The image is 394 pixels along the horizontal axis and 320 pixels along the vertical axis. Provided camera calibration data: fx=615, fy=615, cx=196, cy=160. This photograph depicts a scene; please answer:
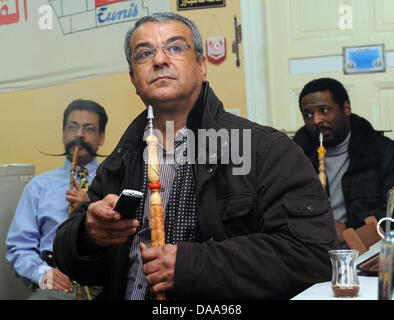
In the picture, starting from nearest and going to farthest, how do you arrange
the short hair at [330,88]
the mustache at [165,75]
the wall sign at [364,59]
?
the mustache at [165,75], the short hair at [330,88], the wall sign at [364,59]

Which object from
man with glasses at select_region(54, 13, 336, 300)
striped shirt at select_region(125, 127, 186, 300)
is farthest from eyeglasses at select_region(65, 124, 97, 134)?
striped shirt at select_region(125, 127, 186, 300)

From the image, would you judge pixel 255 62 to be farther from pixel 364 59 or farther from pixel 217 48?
pixel 364 59

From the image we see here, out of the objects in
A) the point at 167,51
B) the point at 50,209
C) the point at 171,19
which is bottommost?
the point at 50,209

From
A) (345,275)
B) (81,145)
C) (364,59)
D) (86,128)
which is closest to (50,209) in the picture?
(81,145)

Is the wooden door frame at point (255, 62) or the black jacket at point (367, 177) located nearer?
the black jacket at point (367, 177)

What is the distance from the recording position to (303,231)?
64.4 inches

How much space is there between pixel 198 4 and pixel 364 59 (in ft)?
3.57

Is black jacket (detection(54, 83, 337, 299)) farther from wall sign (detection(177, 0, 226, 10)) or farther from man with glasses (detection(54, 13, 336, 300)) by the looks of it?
wall sign (detection(177, 0, 226, 10))

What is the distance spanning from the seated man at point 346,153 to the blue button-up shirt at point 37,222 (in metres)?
1.29

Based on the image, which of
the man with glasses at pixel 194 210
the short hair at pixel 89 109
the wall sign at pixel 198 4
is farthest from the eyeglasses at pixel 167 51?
the wall sign at pixel 198 4

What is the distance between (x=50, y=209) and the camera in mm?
3311

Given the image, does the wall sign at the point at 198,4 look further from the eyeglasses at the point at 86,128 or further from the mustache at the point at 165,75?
the mustache at the point at 165,75

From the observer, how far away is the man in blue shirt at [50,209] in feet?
9.92

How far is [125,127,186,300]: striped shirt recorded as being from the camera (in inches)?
70.9
